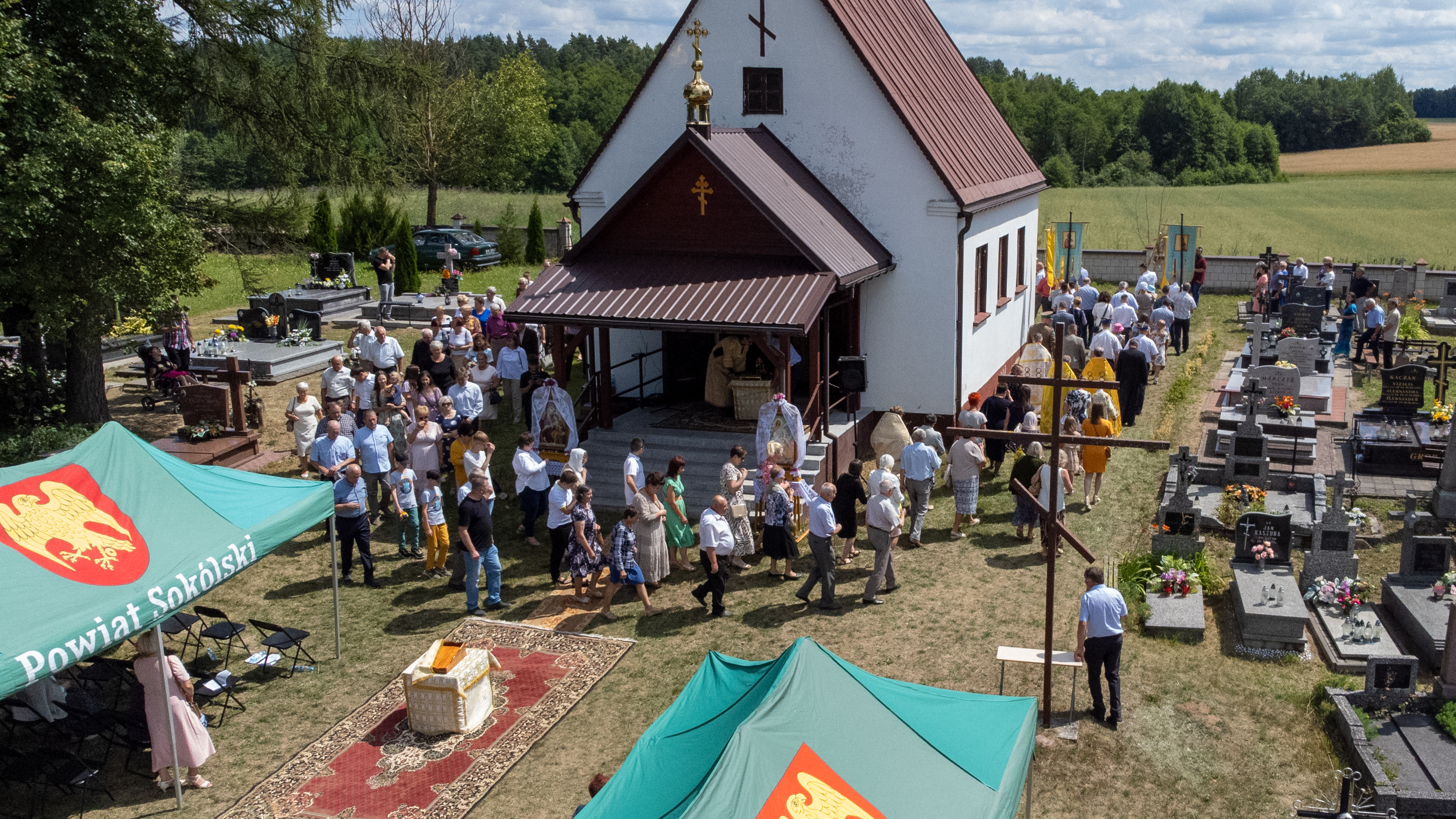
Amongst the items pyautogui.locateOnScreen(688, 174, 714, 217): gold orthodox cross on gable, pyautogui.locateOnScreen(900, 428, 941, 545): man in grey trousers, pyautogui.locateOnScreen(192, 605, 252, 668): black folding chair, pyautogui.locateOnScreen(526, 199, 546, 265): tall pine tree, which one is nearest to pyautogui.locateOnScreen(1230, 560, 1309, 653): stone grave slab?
pyautogui.locateOnScreen(900, 428, 941, 545): man in grey trousers

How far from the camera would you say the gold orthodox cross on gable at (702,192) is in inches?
675

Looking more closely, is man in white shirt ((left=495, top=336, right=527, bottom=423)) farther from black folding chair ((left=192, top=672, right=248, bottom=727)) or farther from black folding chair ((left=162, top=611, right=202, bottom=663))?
black folding chair ((left=192, top=672, right=248, bottom=727))

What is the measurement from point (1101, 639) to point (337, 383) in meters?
12.2

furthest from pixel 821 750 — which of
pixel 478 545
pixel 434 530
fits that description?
pixel 434 530

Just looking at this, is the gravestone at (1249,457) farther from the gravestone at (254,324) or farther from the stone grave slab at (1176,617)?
the gravestone at (254,324)

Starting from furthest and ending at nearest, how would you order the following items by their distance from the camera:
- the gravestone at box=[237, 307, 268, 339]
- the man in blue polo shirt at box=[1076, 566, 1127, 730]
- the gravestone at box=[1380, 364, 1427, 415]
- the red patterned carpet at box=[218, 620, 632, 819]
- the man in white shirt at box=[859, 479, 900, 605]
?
the gravestone at box=[237, 307, 268, 339]
the gravestone at box=[1380, 364, 1427, 415]
the man in white shirt at box=[859, 479, 900, 605]
the man in blue polo shirt at box=[1076, 566, 1127, 730]
the red patterned carpet at box=[218, 620, 632, 819]

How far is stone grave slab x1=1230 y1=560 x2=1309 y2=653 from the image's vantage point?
11844 mm

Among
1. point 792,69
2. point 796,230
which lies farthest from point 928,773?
point 792,69

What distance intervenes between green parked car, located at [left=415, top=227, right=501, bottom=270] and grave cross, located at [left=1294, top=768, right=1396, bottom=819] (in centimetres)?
3344

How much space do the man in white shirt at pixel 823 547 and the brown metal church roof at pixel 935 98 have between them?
7166 mm

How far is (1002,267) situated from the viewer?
22281mm

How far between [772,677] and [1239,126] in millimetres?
93000

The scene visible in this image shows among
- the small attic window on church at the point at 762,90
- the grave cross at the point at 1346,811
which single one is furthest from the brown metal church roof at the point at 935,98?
the grave cross at the point at 1346,811

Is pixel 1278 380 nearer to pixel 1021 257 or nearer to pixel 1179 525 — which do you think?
pixel 1021 257
